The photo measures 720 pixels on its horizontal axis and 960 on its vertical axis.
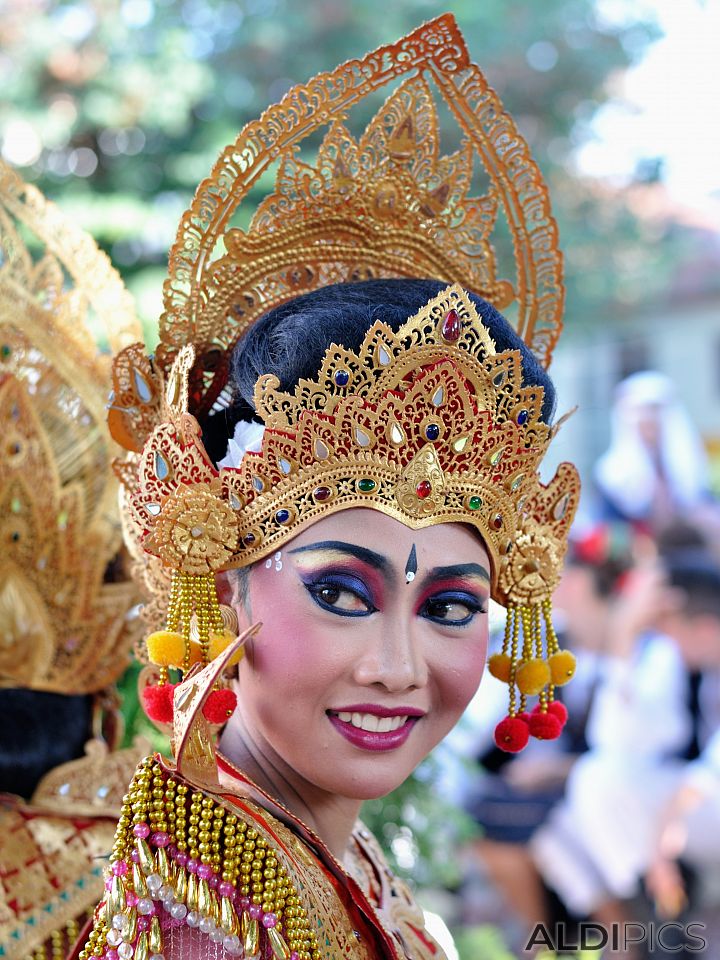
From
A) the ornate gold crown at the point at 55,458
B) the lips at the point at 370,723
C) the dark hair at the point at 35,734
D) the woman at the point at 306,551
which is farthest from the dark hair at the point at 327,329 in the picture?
the dark hair at the point at 35,734

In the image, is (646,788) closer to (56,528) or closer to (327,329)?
(56,528)

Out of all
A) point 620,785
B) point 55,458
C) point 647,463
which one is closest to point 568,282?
point 647,463

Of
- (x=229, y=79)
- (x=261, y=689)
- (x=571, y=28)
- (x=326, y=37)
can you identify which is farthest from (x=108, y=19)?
(x=261, y=689)

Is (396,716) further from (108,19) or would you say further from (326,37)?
(326,37)

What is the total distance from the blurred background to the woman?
1.09 metres

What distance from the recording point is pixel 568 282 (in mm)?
8008

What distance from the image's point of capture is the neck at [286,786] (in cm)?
148

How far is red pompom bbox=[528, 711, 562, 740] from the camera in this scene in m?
1.62

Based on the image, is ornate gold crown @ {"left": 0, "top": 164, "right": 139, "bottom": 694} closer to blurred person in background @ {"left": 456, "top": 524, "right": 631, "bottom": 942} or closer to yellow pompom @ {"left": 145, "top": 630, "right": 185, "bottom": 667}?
yellow pompom @ {"left": 145, "top": 630, "right": 185, "bottom": 667}

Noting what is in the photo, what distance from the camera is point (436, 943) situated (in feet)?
5.62

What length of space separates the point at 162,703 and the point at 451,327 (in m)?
0.60

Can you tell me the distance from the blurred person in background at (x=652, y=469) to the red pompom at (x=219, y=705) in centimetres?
426

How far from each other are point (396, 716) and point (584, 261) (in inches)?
307

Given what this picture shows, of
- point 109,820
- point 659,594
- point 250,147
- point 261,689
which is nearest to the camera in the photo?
point 261,689
